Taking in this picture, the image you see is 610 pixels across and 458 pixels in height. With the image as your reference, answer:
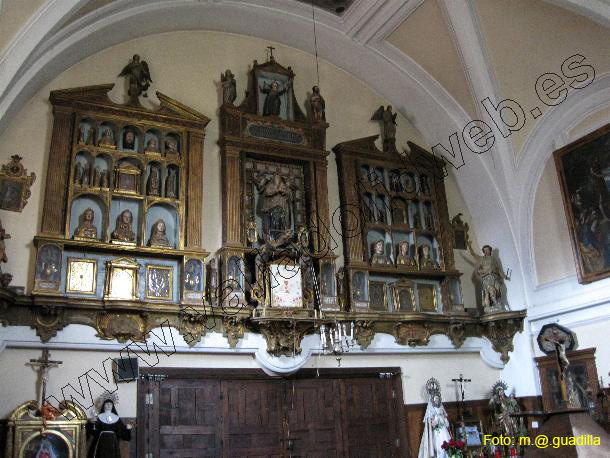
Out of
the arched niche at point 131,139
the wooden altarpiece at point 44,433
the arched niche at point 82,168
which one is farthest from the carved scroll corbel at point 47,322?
the arched niche at point 131,139

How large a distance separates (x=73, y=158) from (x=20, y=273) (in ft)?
6.44

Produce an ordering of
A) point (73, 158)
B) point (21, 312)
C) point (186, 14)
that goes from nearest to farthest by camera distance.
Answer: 1. point (21, 312)
2. point (73, 158)
3. point (186, 14)

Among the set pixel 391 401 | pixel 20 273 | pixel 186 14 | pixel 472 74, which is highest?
pixel 186 14

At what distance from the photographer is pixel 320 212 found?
1127 centimetres

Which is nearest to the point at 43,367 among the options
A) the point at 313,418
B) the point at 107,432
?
the point at 107,432

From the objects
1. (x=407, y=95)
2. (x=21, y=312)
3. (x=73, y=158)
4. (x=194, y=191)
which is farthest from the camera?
(x=407, y=95)

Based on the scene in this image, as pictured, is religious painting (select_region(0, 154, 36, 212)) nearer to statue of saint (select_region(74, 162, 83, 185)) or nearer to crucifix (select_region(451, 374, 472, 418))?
statue of saint (select_region(74, 162, 83, 185))

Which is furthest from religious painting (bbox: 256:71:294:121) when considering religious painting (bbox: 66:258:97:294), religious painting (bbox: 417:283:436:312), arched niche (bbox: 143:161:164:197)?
religious painting (bbox: 66:258:97:294)

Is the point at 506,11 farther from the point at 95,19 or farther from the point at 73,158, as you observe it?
the point at 73,158

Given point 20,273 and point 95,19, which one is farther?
point 95,19

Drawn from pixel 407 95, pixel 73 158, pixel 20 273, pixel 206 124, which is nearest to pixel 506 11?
pixel 407 95

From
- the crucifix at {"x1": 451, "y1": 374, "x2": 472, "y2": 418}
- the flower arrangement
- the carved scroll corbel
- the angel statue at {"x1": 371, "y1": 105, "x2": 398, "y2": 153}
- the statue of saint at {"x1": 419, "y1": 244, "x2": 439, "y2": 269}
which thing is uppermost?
the angel statue at {"x1": 371, "y1": 105, "x2": 398, "y2": 153}

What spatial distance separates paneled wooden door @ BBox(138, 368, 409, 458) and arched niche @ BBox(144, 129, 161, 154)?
353 cm

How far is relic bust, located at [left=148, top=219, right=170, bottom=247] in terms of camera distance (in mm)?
9977
